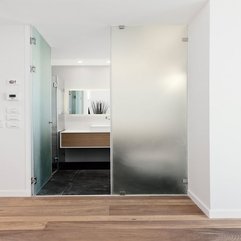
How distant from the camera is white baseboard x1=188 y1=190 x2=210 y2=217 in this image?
3.02 meters

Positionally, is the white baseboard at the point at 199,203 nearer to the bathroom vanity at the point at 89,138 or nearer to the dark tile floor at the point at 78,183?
the dark tile floor at the point at 78,183

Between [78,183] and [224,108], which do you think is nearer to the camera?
[224,108]

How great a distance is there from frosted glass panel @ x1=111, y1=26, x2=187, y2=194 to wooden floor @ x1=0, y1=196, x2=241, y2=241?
1.52 ft

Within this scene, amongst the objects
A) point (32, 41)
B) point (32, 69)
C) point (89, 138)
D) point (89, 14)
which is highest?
point (89, 14)

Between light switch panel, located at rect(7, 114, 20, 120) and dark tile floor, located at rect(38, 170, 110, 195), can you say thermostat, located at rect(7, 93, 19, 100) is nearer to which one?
light switch panel, located at rect(7, 114, 20, 120)

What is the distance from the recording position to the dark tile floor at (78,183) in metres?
4.02

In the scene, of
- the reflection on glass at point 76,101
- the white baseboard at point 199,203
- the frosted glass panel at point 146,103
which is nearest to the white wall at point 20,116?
the frosted glass panel at point 146,103

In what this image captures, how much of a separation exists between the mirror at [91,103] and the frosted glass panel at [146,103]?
92.1 inches

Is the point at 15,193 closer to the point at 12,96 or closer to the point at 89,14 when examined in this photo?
the point at 12,96

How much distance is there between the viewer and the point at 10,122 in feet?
12.1

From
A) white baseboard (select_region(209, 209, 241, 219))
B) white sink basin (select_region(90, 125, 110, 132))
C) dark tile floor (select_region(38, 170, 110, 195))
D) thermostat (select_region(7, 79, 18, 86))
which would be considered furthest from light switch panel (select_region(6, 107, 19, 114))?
white baseboard (select_region(209, 209, 241, 219))

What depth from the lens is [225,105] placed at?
2938 mm

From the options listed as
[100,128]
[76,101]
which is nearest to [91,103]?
[76,101]

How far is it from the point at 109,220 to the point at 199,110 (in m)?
1.61
